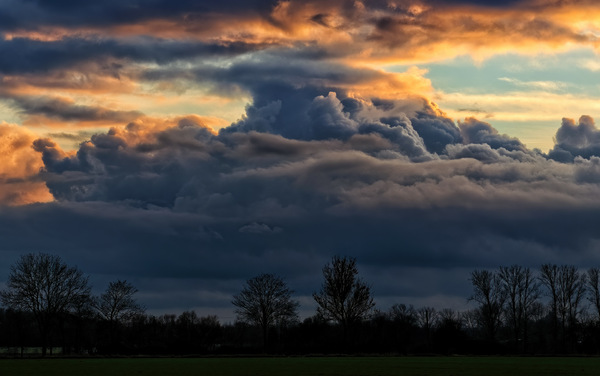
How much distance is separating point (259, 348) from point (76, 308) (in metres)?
34.2

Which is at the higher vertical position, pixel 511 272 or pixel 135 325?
pixel 511 272

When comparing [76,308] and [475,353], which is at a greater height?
[76,308]

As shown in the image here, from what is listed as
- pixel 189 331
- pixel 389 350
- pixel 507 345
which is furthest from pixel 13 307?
pixel 507 345

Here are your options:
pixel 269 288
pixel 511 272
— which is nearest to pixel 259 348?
pixel 269 288

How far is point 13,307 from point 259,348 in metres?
42.0

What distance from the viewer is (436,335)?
13800 centimetres

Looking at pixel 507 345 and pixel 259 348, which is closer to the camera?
pixel 259 348

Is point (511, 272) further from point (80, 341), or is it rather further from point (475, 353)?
point (80, 341)

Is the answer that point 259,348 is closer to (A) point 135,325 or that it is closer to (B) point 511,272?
(A) point 135,325

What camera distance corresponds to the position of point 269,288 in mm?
152500

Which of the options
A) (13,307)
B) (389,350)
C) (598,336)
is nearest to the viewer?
(13,307)

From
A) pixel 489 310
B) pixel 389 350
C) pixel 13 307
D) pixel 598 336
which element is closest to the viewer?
pixel 13 307

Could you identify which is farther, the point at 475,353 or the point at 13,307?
the point at 475,353

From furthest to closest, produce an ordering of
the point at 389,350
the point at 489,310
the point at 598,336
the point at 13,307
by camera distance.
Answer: the point at 489,310 < the point at 598,336 < the point at 389,350 < the point at 13,307
